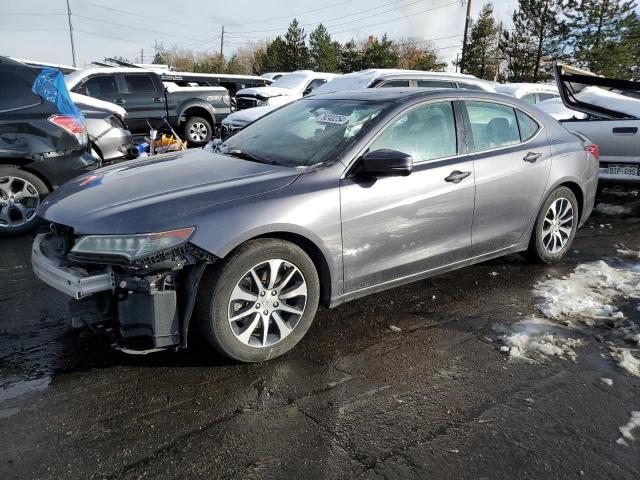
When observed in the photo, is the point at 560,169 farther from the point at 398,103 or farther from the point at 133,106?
the point at 133,106

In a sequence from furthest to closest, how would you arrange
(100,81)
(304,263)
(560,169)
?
1. (100,81)
2. (560,169)
3. (304,263)

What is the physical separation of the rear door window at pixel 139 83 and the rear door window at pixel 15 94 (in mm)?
6913

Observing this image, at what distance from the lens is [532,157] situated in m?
4.57

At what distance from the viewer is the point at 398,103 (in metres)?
3.88

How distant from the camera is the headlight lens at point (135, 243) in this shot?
9.18ft

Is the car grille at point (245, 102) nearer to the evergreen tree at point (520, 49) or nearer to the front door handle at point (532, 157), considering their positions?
the front door handle at point (532, 157)

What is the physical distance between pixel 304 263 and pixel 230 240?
1.75 ft

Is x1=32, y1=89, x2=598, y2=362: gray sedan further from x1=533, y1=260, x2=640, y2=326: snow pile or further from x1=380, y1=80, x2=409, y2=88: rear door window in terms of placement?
x1=380, y1=80, x2=409, y2=88: rear door window

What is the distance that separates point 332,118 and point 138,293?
198 centimetres

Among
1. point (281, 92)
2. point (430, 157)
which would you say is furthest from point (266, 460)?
point (281, 92)

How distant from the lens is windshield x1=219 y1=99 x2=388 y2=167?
Answer: 3676 mm

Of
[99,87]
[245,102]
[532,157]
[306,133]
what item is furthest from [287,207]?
[245,102]

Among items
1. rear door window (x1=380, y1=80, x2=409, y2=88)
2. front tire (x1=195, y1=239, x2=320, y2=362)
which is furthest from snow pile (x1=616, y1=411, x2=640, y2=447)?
rear door window (x1=380, y1=80, x2=409, y2=88)

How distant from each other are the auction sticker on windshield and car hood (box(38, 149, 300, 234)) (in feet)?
2.27
